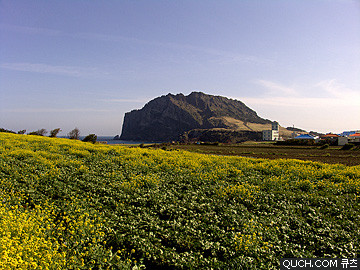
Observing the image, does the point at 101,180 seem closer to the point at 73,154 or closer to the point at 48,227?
the point at 48,227

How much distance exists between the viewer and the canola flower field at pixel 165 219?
5.07 metres

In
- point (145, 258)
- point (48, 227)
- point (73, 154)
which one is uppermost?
point (73, 154)

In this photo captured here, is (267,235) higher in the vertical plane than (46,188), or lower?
lower

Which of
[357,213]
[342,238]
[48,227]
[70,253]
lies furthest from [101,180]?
[357,213]

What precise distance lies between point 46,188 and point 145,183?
3.86 m

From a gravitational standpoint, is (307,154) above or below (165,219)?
above

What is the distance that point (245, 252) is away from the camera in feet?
17.8

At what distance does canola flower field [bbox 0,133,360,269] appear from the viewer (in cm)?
507

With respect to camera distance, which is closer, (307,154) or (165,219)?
(165,219)

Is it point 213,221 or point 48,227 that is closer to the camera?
point 48,227

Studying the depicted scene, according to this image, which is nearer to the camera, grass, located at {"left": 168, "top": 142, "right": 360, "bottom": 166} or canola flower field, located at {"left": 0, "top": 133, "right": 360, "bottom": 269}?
canola flower field, located at {"left": 0, "top": 133, "right": 360, "bottom": 269}

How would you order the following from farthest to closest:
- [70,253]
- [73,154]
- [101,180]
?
[73,154] → [101,180] → [70,253]

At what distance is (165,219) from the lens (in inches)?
284

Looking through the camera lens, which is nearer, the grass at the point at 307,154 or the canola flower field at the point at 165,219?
the canola flower field at the point at 165,219
